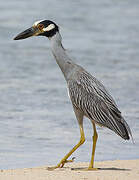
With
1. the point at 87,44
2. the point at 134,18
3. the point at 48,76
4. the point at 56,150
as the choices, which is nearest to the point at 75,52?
the point at 87,44

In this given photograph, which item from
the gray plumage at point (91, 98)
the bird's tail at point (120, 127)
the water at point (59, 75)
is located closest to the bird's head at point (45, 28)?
the gray plumage at point (91, 98)

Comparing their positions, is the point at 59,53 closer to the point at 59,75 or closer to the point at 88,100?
the point at 88,100

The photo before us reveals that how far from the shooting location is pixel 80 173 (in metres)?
8.68

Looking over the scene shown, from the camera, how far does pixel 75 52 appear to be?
676 inches

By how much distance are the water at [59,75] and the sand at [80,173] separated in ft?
2.07

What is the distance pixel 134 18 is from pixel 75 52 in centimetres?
584

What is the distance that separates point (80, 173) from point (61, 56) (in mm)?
1707

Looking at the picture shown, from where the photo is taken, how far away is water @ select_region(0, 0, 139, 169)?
10.3 metres

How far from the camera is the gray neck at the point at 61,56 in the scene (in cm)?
938

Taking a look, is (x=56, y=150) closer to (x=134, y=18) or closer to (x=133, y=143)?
(x=133, y=143)

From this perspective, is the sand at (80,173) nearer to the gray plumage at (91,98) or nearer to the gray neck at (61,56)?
the gray plumage at (91,98)

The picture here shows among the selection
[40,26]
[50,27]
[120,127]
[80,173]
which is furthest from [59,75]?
[80,173]

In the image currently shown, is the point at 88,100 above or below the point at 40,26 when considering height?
below

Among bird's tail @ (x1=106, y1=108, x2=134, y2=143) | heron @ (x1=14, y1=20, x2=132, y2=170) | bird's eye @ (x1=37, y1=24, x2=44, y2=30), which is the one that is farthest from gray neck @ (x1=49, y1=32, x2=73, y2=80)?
bird's tail @ (x1=106, y1=108, x2=134, y2=143)
